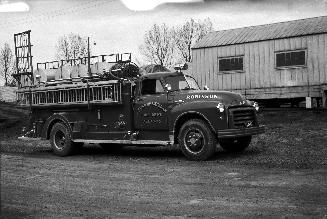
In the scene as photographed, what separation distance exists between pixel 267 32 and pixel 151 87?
12106 mm

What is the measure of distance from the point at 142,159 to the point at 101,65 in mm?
2942

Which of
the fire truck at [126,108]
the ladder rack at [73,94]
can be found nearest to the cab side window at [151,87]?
the fire truck at [126,108]

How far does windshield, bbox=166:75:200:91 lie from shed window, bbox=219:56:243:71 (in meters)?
10.9

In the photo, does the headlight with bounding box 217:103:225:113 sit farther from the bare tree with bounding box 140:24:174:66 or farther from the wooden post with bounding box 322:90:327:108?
the bare tree with bounding box 140:24:174:66

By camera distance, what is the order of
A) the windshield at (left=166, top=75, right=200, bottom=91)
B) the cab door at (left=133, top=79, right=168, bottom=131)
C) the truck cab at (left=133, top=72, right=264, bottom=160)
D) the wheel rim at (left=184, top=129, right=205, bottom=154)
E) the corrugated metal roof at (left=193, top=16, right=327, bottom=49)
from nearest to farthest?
1. the truck cab at (left=133, top=72, right=264, bottom=160)
2. the wheel rim at (left=184, top=129, right=205, bottom=154)
3. the cab door at (left=133, top=79, right=168, bottom=131)
4. the windshield at (left=166, top=75, right=200, bottom=91)
5. the corrugated metal roof at (left=193, top=16, right=327, bottom=49)

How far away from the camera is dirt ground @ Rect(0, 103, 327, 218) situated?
5980 mm

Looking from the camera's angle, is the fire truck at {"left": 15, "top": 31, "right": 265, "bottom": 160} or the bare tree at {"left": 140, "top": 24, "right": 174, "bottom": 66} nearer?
the fire truck at {"left": 15, "top": 31, "right": 265, "bottom": 160}

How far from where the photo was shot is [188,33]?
2335 inches

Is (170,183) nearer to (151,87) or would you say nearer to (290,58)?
Result: (151,87)

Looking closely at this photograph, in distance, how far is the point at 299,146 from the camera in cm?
1238

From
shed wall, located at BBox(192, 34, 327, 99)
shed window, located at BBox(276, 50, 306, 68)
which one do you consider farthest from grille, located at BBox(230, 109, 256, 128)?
shed window, located at BBox(276, 50, 306, 68)

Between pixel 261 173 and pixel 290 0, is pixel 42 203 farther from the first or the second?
pixel 290 0

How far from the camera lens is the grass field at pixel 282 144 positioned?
10.4m

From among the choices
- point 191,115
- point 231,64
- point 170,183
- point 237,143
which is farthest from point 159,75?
point 231,64
